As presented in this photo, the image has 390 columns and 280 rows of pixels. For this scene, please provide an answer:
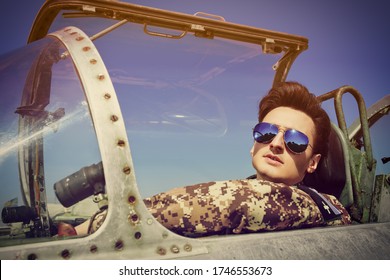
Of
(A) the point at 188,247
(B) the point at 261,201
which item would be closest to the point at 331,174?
(B) the point at 261,201

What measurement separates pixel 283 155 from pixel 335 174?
1.33 ft

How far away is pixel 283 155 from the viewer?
121 cm

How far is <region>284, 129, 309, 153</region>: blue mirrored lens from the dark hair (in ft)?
0.66

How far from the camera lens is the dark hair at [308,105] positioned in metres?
1.39

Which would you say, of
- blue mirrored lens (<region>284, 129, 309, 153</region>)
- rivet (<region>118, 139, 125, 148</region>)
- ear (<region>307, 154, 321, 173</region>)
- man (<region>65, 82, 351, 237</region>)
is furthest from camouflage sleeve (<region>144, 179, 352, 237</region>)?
ear (<region>307, 154, 321, 173</region>)

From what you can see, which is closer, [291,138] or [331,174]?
[291,138]

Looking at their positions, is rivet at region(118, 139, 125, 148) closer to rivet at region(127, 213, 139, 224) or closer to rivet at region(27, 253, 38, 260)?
rivet at region(127, 213, 139, 224)

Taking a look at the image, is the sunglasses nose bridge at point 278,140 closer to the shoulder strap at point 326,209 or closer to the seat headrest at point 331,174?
the shoulder strap at point 326,209

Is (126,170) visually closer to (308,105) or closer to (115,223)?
(115,223)

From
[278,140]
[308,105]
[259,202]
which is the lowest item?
[259,202]

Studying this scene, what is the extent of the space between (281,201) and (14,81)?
3.16 feet

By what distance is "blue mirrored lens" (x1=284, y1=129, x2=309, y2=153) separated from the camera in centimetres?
120

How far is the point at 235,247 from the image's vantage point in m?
0.77
